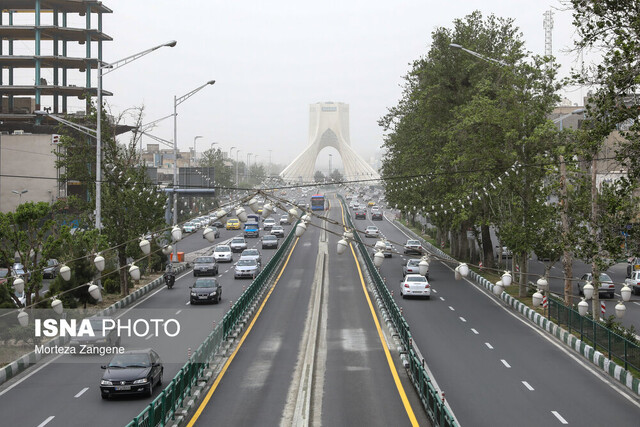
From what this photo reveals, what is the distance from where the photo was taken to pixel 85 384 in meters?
22.7

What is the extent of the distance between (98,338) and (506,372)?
14.7m

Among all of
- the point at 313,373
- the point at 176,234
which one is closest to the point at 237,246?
the point at 313,373

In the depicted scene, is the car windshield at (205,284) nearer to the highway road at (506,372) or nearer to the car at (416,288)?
the highway road at (506,372)

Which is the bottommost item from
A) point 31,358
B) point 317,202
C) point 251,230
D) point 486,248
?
point 31,358

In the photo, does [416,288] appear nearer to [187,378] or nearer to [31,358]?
[31,358]

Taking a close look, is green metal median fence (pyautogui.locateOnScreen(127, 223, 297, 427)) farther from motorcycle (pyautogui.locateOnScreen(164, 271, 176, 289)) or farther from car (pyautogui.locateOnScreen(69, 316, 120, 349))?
motorcycle (pyautogui.locateOnScreen(164, 271, 176, 289))

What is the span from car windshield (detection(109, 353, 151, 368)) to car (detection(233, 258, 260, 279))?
2827 centimetres

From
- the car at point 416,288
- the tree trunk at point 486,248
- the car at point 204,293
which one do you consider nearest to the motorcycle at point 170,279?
the car at point 204,293

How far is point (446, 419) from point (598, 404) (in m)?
7.04

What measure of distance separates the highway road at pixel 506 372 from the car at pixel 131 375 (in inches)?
341

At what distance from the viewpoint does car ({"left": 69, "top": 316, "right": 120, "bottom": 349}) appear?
26.8m

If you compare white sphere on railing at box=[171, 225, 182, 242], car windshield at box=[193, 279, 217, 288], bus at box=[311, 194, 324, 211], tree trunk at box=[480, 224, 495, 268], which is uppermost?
white sphere on railing at box=[171, 225, 182, 242]

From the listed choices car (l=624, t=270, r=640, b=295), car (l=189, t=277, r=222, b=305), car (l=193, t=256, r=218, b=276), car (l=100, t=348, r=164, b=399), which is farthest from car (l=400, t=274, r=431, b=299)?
car (l=100, t=348, r=164, b=399)

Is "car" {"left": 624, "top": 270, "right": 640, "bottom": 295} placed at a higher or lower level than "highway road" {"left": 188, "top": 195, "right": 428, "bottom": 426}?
higher
